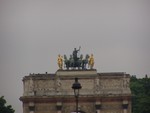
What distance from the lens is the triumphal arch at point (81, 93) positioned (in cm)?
7331

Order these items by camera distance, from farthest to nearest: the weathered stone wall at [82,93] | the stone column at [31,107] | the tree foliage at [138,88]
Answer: the tree foliage at [138,88] → the weathered stone wall at [82,93] → the stone column at [31,107]

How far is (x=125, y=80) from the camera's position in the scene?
73438mm

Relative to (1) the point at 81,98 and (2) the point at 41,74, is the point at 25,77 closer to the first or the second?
(2) the point at 41,74

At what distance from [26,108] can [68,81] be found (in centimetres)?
553

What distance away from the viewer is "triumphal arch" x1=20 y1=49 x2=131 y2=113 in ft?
241

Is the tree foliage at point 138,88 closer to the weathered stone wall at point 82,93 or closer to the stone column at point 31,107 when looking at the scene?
the weathered stone wall at point 82,93

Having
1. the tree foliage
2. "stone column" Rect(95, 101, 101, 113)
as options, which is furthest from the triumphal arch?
the tree foliage

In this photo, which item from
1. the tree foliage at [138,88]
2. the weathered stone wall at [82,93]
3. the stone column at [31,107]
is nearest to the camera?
the stone column at [31,107]

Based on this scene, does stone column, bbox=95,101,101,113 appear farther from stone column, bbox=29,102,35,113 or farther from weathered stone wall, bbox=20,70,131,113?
stone column, bbox=29,102,35,113

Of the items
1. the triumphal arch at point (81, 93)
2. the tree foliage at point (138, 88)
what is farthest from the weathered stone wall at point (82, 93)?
the tree foliage at point (138, 88)

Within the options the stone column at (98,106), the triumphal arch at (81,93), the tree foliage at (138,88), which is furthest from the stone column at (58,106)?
the tree foliage at (138,88)

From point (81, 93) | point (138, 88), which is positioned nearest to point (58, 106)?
point (81, 93)

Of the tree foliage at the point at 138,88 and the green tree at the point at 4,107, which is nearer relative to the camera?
the green tree at the point at 4,107

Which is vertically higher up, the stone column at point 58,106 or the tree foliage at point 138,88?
the tree foliage at point 138,88
